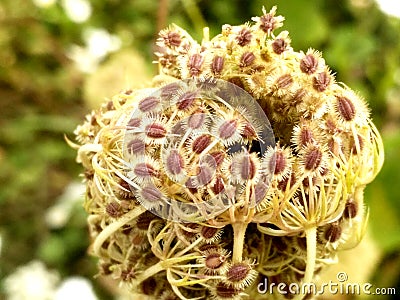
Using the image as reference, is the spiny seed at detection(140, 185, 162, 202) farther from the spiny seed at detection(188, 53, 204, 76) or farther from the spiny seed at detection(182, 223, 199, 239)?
the spiny seed at detection(188, 53, 204, 76)

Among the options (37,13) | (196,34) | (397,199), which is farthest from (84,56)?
(397,199)

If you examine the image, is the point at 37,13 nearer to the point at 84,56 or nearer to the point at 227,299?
the point at 84,56

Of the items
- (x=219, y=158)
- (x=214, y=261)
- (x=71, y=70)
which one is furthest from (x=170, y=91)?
(x=71, y=70)

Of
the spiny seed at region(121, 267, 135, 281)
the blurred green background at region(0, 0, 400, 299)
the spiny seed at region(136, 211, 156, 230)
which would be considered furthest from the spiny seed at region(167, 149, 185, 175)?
the blurred green background at region(0, 0, 400, 299)

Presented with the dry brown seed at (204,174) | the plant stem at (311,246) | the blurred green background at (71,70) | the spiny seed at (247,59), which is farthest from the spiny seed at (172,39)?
the blurred green background at (71,70)

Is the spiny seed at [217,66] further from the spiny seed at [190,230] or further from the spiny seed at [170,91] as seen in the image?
the spiny seed at [190,230]
